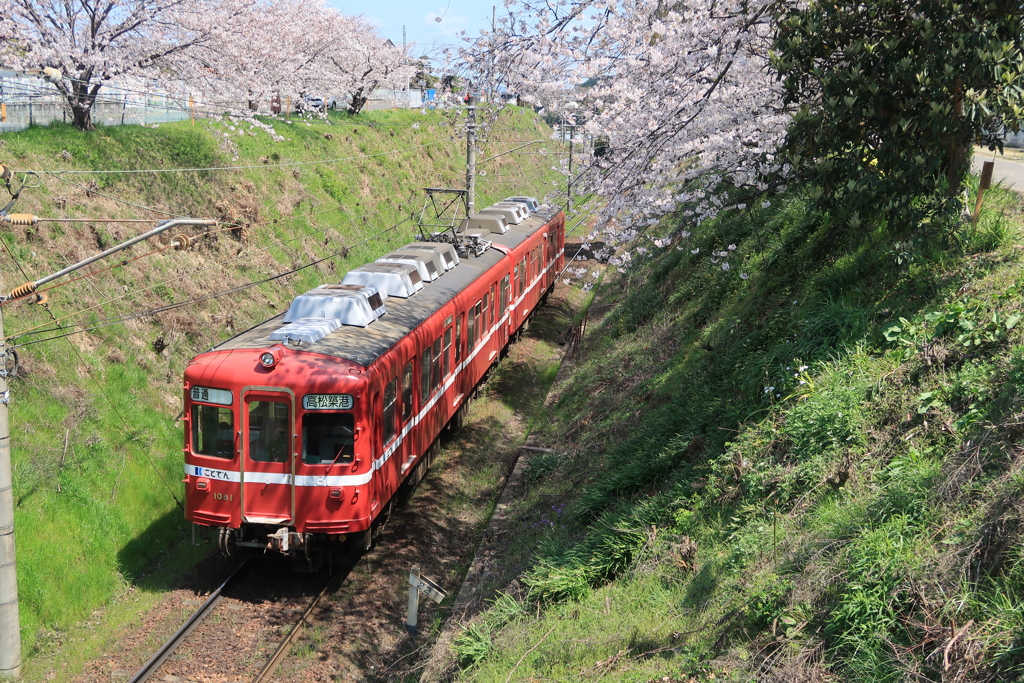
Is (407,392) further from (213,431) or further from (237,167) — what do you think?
(237,167)

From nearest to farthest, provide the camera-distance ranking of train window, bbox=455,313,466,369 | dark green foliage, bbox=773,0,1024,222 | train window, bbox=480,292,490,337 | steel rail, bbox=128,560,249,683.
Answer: dark green foliage, bbox=773,0,1024,222 < steel rail, bbox=128,560,249,683 < train window, bbox=455,313,466,369 < train window, bbox=480,292,490,337

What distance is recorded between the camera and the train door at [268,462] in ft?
30.2

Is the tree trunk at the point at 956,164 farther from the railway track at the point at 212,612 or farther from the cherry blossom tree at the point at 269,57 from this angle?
the cherry blossom tree at the point at 269,57

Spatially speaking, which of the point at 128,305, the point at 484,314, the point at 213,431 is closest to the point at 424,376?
the point at 213,431

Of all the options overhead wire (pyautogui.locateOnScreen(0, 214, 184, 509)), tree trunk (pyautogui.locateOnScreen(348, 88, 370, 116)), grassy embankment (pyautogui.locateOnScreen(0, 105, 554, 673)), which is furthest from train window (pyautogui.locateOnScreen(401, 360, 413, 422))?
tree trunk (pyautogui.locateOnScreen(348, 88, 370, 116))

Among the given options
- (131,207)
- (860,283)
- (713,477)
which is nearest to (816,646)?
(713,477)

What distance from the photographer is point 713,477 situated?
319 inches

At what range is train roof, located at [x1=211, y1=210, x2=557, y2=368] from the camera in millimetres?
9648

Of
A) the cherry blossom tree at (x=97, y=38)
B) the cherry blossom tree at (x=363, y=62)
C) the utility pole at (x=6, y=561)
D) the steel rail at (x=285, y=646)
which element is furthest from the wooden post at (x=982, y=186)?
the cherry blossom tree at (x=363, y=62)

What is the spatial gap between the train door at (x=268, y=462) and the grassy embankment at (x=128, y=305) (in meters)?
2.00

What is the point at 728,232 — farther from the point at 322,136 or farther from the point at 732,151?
the point at 322,136

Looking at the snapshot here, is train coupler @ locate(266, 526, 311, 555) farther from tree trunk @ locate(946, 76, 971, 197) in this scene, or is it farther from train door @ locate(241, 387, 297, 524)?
tree trunk @ locate(946, 76, 971, 197)

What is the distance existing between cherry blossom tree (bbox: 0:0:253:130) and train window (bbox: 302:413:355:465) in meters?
10.3

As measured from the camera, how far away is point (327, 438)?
9.30 metres
